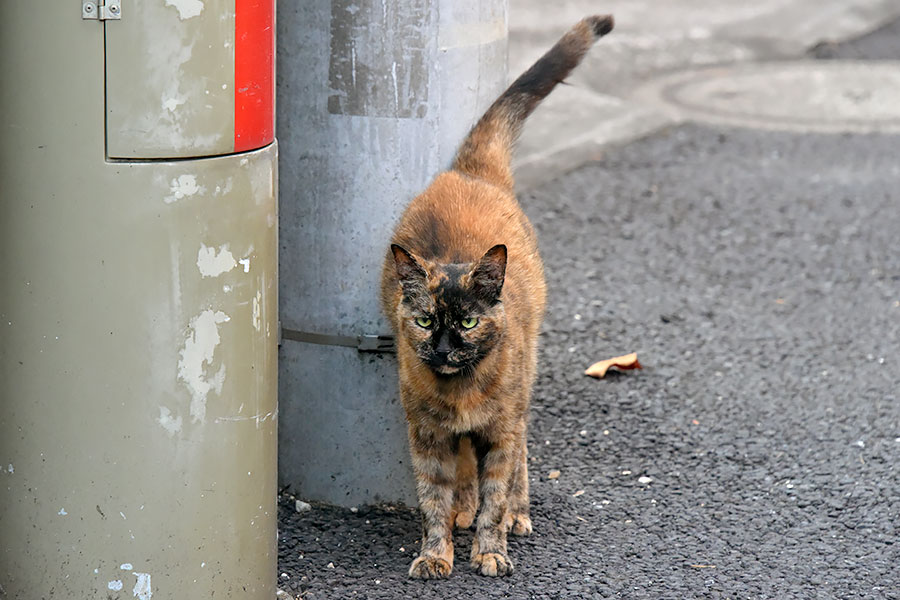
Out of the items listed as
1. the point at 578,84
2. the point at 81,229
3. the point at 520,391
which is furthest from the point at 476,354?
the point at 578,84

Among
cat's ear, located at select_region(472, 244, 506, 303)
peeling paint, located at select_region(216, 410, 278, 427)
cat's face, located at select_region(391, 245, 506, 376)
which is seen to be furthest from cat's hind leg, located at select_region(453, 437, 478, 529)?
peeling paint, located at select_region(216, 410, 278, 427)

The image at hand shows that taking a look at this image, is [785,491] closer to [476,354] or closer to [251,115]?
[476,354]

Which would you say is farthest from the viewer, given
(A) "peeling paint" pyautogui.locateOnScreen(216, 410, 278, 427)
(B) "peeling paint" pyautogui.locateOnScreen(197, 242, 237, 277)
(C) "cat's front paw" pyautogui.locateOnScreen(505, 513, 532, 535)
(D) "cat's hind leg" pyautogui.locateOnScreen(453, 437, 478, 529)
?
(D) "cat's hind leg" pyautogui.locateOnScreen(453, 437, 478, 529)

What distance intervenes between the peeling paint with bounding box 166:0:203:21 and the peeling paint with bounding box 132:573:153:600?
139cm

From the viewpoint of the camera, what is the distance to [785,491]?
4.51 meters

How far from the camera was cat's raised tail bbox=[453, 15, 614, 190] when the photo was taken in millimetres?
4289

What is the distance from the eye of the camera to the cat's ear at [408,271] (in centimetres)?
369

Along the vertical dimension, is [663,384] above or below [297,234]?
below

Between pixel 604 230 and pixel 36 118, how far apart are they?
4.90 m

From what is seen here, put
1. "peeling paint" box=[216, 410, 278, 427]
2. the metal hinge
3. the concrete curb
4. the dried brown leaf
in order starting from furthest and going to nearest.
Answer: the concrete curb < the dried brown leaf < "peeling paint" box=[216, 410, 278, 427] < the metal hinge

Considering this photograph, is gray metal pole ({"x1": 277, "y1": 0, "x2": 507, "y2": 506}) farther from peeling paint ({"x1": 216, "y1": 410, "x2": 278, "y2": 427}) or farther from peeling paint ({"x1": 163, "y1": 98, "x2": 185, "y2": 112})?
peeling paint ({"x1": 163, "y1": 98, "x2": 185, "y2": 112})

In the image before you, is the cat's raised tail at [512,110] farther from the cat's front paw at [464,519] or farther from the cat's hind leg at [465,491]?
the cat's front paw at [464,519]

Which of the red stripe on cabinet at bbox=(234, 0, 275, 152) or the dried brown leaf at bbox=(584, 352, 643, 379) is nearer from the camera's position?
the red stripe on cabinet at bbox=(234, 0, 275, 152)

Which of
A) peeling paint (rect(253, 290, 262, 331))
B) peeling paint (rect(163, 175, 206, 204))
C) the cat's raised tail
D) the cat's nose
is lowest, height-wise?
the cat's nose
